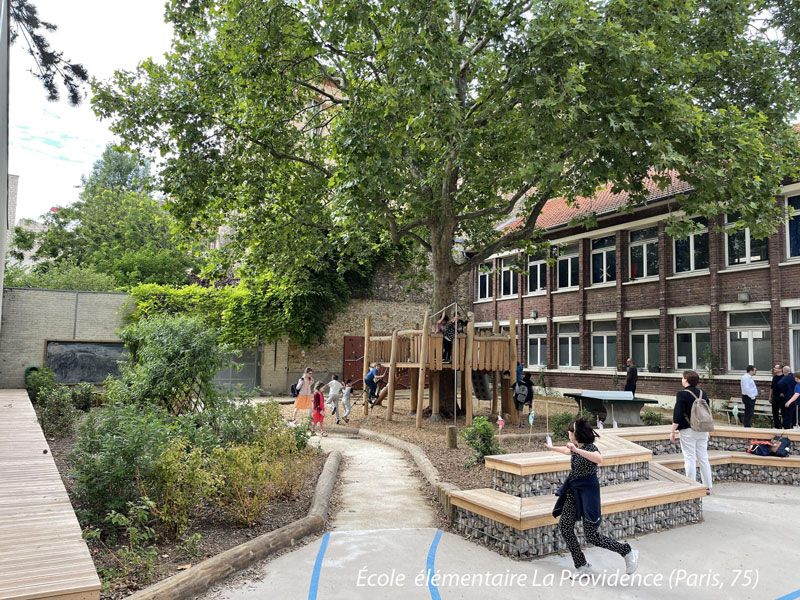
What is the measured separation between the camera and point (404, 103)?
1120 centimetres

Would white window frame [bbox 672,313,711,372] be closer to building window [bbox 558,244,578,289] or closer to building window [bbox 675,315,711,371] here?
building window [bbox 675,315,711,371]

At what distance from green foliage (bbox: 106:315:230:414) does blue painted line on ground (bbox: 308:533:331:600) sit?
4768 millimetres

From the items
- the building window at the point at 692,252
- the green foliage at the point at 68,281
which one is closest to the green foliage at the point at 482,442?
the building window at the point at 692,252

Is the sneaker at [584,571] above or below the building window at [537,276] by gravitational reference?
below

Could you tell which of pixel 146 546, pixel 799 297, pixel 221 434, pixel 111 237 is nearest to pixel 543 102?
pixel 221 434

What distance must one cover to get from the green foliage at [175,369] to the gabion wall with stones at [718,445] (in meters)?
8.26

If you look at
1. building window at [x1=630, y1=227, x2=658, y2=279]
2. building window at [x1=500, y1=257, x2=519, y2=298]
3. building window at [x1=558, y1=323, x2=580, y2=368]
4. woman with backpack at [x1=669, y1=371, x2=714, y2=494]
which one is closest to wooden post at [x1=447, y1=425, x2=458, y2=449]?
woman with backpack at [x1=669, y1=371, x2=714, y2=494]

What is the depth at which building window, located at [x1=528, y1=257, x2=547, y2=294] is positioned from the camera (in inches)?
1137

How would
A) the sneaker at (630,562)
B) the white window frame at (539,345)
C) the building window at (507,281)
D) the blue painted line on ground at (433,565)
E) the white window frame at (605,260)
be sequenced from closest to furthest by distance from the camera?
the blue painted line on ground at (433,565) < the sneaker at (630,562) < the white window frame at (605,260) < the white window frame at (539,345) < the building window at (507,281)

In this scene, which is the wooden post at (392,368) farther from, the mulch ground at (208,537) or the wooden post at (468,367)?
the mulch ground at (208,537)

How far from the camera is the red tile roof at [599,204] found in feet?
70.2

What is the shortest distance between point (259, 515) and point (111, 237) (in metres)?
35.9

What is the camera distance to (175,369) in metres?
10.3

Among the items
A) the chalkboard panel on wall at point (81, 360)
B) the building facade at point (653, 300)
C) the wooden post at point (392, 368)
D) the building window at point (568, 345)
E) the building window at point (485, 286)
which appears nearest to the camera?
the wooden post at point (392, 368)
